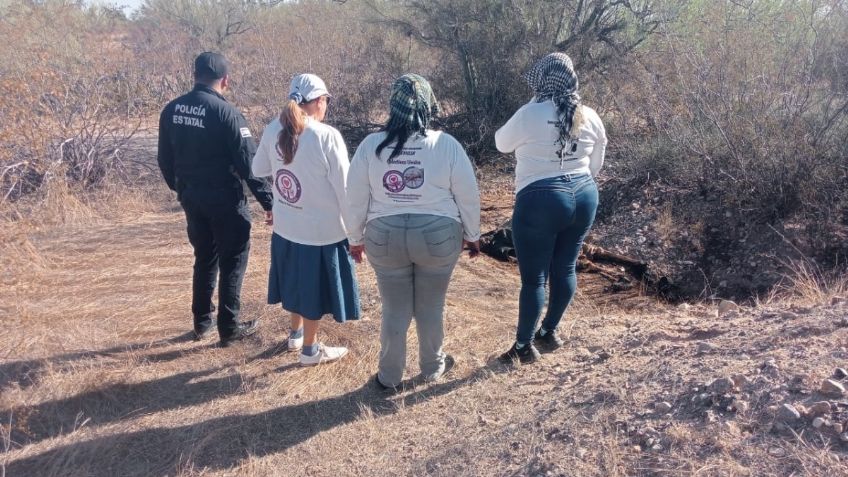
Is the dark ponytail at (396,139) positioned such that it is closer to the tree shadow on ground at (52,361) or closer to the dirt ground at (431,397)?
the dirt ground at (431,397)

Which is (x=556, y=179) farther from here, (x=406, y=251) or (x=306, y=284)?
(x=306, y=284)

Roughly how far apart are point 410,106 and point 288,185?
91 cm

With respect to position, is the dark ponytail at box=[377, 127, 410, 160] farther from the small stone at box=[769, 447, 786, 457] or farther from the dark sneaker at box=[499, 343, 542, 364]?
the small stone at box=[769, 447, 786, 457]

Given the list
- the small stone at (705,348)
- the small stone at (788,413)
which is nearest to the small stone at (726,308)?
the small stone at (705,348)

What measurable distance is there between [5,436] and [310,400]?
1512 mm

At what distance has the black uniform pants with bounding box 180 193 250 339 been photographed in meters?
4.02

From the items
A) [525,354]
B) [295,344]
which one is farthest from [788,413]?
[295,344]

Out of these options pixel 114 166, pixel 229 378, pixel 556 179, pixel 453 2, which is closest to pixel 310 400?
pixel 229 378

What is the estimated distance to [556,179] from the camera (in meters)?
3.52

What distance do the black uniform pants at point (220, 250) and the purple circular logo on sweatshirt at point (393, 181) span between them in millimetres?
1233

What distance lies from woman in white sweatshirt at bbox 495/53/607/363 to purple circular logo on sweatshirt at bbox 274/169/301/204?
1.12m

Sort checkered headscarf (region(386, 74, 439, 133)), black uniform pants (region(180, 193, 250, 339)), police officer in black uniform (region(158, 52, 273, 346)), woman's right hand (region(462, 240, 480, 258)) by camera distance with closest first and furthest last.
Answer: checkered headscarf (region(386, 74, 439, 133))
woman's right hand (region(462, 240, 480, 258))
police officer in black uniform (region(158, 52, 273, 346))
black uniform pants (region(180, 193, 250, 339))

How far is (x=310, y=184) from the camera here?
3625 millimetres

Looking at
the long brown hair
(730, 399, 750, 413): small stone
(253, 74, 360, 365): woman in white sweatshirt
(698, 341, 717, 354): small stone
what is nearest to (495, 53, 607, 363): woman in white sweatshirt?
(698, 341, 717, 354): small stone
